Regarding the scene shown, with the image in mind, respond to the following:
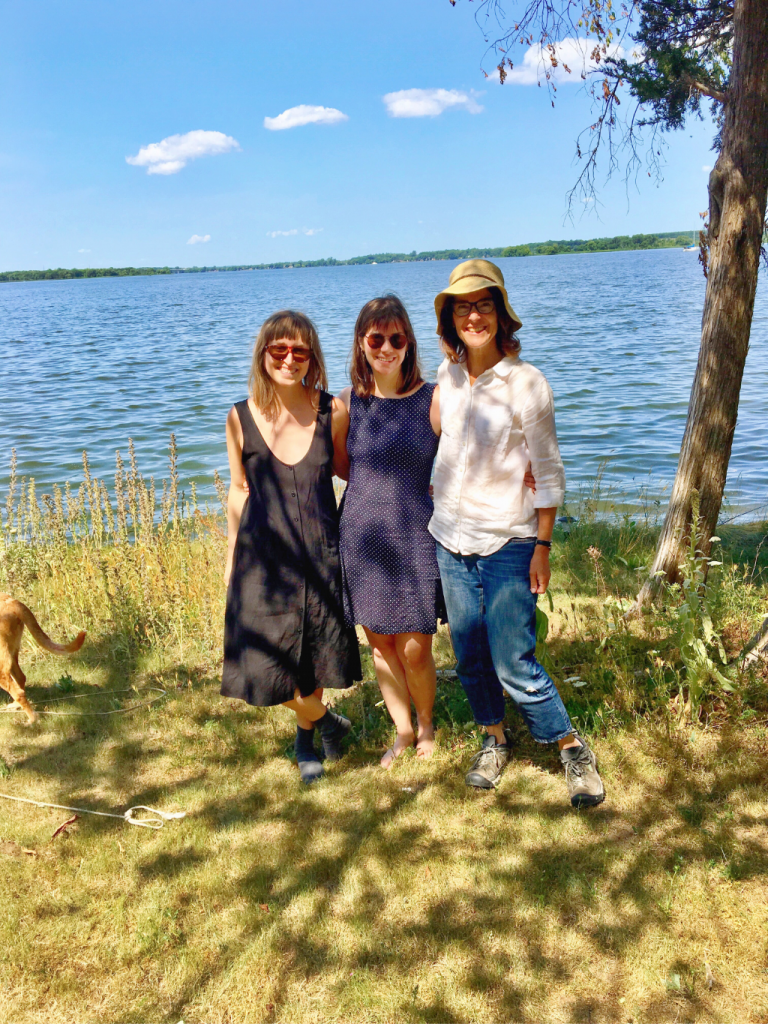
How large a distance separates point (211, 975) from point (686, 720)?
A: 102 inches

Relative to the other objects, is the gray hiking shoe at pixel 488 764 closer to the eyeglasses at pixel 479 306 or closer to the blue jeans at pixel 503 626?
the blue jeans at pixel 503 626

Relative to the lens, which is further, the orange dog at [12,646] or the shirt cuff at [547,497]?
the orange dog at [12,646]

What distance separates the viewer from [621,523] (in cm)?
855

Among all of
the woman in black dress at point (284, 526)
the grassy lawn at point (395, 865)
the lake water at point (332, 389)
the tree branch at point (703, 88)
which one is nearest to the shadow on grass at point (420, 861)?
the grassy lawn at point (395, 865)

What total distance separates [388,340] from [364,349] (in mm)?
142

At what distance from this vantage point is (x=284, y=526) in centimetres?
357

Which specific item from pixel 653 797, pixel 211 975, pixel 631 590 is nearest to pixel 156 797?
pixel 211 975

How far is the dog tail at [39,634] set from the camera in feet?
15.3

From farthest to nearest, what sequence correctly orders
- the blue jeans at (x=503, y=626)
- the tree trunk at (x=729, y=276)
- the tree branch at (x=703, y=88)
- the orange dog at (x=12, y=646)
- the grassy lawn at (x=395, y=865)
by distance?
the tree branch at (x=703, y=88) → the orange dog at (x=12, y=646) → the tree trunk at (x=729, y=276) → the blue jeans at (x=503, y=626) → the grassy lawn at (x=395, y=865)

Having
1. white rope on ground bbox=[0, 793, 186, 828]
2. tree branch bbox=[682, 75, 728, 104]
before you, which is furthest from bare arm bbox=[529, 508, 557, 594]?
tree branch bbox=[682, 75, 728, 104]

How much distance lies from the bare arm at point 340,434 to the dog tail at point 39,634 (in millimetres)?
2108

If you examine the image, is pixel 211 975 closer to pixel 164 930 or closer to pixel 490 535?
pixel 164 930

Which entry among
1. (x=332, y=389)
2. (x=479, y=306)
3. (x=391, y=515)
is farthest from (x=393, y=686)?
(x=332, y=389)

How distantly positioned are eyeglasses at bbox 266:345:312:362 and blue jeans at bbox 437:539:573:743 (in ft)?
3.63
